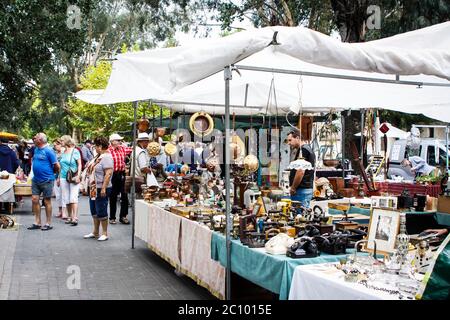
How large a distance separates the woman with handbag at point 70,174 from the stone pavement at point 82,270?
94cm

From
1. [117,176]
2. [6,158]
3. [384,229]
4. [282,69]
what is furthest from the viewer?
[6,158]

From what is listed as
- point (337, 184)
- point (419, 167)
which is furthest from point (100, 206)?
point (419, 167)

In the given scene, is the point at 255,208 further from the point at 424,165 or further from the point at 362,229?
the point at 424,165

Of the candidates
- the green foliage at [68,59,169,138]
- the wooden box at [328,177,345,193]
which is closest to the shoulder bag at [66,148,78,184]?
the wooden box at [328,177,345,193]

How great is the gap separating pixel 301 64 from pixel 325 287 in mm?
3423

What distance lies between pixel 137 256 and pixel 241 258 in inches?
149

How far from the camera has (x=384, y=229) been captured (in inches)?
151

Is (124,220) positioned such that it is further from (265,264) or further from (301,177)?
(265,264)

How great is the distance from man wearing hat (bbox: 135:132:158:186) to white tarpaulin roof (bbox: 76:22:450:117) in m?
1.65

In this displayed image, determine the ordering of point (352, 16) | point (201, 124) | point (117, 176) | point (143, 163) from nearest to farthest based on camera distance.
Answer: point (201, 124) < point (143, 163) < point (117, 176) < point (352, 16)

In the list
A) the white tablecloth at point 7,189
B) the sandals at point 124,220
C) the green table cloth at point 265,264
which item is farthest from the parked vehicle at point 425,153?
the green table cloth at point 265,264

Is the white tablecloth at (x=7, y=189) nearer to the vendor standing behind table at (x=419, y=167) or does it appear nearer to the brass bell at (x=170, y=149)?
the brass bell at (x=170, y=149)

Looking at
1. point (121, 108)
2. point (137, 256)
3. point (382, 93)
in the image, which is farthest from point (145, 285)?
point (121, 108)

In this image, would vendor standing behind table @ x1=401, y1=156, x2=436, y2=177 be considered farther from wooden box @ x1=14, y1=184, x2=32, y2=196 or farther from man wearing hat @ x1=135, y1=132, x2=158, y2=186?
wooden box @ x1=14, y1=184, x2=32, y2=196
